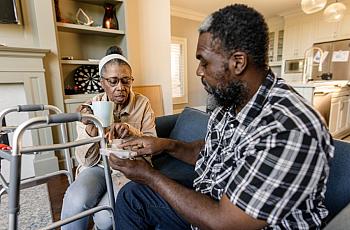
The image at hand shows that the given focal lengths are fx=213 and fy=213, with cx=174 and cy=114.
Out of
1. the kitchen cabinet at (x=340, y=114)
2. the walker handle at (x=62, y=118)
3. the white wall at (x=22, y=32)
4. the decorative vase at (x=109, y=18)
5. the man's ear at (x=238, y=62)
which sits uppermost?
the decorative vase at (x=109, y=18)

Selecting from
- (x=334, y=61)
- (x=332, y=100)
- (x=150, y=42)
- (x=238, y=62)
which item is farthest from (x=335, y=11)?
(x=238, y=62)

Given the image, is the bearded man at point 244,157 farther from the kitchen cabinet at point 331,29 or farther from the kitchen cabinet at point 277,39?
the kitchen cabinet at point 277,39

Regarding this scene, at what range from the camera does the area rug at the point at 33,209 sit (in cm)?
148

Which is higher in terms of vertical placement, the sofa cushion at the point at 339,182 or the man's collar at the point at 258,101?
the man's collar at the point at 258,101

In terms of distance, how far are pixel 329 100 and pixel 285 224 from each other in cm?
321

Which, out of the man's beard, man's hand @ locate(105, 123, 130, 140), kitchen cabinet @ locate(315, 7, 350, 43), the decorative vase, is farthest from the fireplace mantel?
Result: kitchen cabinet @ locate(315, 7, 350, 43)

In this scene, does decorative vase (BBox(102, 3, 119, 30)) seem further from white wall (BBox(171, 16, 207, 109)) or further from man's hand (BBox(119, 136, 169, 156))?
white wall (BBox(171, 16, 207, 109))

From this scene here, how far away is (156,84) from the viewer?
9.36 ft

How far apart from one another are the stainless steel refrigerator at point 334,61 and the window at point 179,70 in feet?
9.16

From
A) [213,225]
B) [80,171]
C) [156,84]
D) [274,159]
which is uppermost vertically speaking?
[156,84]

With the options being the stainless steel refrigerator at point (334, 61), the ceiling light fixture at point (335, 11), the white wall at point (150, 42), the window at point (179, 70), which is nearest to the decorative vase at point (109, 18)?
the white wall at point (150, 42)

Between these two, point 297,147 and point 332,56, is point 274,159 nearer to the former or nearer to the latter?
point 297,147

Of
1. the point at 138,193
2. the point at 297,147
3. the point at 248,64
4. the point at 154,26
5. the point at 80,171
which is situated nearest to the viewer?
the point at 297,147

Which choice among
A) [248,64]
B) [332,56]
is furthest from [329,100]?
[248,64]
